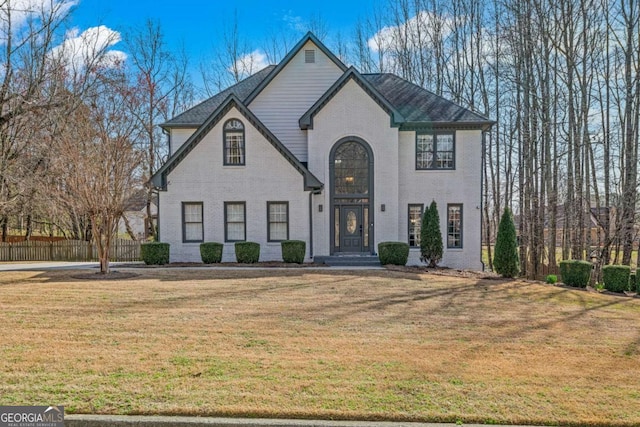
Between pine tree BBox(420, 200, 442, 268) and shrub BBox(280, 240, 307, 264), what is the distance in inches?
198

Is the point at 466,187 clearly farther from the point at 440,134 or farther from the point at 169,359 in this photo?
the point at 169,359

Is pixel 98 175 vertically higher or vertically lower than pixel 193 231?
higher

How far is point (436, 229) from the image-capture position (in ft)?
51.5

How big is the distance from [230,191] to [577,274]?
1352cm

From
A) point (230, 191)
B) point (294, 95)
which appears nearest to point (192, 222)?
point (230, 191)

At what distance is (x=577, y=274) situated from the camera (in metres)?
13.0

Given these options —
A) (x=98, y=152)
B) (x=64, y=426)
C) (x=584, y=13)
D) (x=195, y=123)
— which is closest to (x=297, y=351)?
(x=64, y=426)

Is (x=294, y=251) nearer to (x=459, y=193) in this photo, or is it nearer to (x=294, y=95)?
(x=294, y=95)


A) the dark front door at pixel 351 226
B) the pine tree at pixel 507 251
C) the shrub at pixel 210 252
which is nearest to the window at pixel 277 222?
the shrub at pixel 210 252

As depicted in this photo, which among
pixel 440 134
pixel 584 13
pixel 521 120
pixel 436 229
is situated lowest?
pixel 436 229

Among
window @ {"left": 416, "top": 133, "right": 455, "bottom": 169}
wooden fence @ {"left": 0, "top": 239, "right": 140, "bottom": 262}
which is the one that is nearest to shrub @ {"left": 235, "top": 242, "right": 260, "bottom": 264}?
wooden fence @ {"left": 0, "top": 239, "right": 140, "bottom": 262}

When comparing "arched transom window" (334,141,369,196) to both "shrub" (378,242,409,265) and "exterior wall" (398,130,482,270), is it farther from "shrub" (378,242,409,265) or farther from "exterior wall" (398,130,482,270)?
"shrub" (378,242,409,265)

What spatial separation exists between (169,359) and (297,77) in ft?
53.0

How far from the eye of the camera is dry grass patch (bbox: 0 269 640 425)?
13.7 feet
